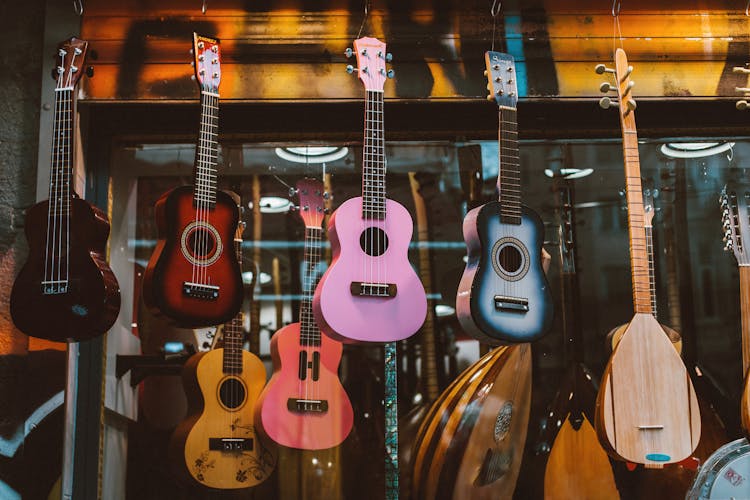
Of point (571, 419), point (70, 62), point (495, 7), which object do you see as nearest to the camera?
point (70, 62)

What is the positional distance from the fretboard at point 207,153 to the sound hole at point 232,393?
0.89 metres

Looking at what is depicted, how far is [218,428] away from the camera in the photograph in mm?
4230

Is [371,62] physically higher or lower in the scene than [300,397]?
higher

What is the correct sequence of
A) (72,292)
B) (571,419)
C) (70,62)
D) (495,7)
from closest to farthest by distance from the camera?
1. (72,292)
2. (70,62)
3. (571,419)
4. (495,7)

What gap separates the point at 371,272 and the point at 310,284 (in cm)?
76

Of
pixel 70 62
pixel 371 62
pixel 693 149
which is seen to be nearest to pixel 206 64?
pixel 70 62

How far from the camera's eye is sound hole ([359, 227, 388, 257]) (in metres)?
3.89

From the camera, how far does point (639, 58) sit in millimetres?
4633

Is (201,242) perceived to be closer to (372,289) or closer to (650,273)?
(372,289)

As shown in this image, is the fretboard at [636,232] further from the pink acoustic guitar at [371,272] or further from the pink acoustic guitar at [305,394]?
the pink acoustic guitar at [305,394]

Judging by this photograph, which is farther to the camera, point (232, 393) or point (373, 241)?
point (232, 393)

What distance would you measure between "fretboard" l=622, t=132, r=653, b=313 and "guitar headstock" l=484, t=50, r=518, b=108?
52 centimetres

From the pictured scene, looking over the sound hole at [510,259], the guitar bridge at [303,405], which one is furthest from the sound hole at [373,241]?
the guitar bridge at [303,405]

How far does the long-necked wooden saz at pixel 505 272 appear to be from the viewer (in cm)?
380
